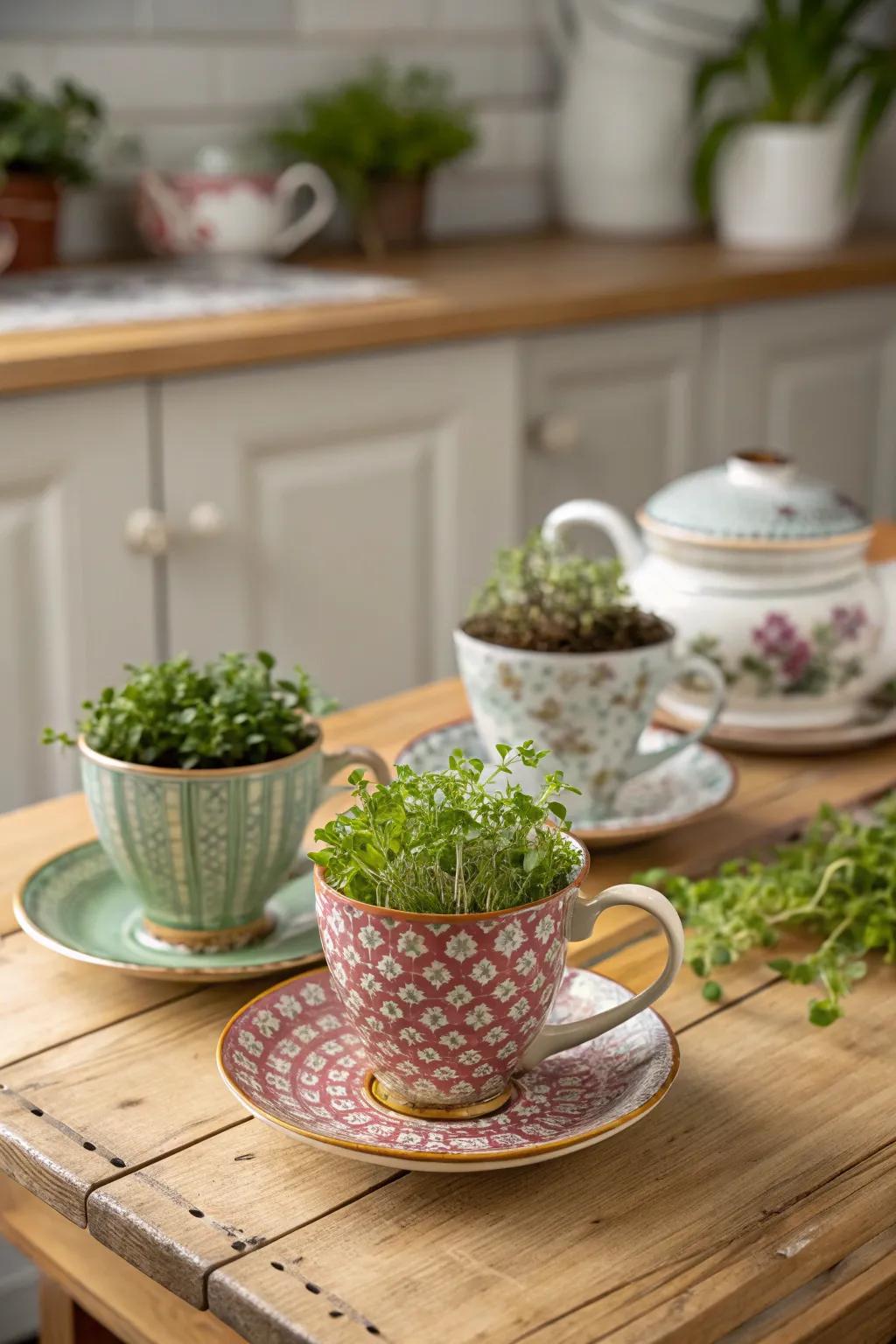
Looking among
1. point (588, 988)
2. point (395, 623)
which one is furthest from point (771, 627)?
point (395, 623)

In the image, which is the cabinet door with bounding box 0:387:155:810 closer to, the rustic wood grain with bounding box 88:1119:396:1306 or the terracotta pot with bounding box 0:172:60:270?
the terracotta pot with bounding box 0:172:60:270

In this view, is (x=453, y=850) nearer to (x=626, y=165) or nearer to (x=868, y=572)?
(x=868, y=572)

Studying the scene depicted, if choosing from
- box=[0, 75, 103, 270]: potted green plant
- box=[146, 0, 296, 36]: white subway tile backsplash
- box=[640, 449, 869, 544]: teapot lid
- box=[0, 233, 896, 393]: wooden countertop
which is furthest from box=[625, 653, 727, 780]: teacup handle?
box=[146, 0, 296, 36]: white subway tile backsplash

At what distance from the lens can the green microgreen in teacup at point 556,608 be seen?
0.97 metres

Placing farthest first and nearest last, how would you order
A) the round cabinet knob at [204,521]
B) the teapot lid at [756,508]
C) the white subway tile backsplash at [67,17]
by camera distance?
the white subway tile backsplash at [67,17], the round cabinet knob at [204,521], the teapot lid at [756,508]

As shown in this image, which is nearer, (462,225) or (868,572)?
(868,572)

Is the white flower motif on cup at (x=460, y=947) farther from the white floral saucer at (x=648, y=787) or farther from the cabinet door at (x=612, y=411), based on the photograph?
the cabinet door at (x=612, y=411)

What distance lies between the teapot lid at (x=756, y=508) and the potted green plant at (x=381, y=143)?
1559mm

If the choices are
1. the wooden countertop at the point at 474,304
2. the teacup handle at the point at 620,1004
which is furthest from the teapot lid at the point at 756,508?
the wooden countertop at the point at 474,304

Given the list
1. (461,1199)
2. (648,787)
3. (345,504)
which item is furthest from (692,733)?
(345,504)

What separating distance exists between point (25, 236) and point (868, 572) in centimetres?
148

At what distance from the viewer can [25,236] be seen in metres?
2.28

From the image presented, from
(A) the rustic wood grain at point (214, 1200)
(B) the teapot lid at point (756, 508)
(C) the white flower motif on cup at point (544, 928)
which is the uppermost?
(B) the teapot lid at point (756, 508)

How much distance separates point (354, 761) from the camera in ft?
2.88
